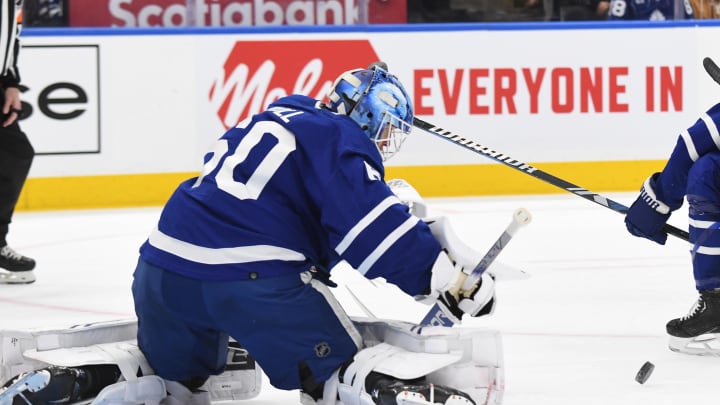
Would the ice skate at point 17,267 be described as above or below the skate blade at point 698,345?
below

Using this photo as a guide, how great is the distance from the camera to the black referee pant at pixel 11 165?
445 centimetres

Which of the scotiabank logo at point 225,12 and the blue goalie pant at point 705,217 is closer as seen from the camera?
the blue goalie pant at point 705,217

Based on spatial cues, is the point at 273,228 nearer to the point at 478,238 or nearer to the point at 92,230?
the point at 478,238

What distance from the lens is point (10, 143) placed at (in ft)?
14.6

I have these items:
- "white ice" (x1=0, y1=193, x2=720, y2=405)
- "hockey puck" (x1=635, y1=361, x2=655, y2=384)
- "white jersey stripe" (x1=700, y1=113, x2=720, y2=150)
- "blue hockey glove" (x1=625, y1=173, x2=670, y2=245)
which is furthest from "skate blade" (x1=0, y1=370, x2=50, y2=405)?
"white jersey stripe" (x1=700, y1=113, x2=720, y2=150)

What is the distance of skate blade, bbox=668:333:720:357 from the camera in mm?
3250

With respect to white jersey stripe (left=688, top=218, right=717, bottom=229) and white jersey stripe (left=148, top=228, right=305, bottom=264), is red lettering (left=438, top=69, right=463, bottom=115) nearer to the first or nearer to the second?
white jersey stripe (left=688, top=218, right=717, bottom=229)

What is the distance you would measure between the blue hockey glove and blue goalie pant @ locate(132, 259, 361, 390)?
1060 millimetres

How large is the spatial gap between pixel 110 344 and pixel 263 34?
3987mm

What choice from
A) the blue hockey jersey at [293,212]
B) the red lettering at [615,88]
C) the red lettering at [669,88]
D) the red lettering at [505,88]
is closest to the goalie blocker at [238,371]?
the blue hockey jersey at [293,212]

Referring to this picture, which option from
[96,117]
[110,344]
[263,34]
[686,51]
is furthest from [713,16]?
[110,344]

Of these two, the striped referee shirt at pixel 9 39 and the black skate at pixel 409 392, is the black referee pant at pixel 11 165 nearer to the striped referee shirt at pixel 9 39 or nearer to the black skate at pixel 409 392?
the striped referee shirt at pixel 9 39

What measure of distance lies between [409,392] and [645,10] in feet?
16.1

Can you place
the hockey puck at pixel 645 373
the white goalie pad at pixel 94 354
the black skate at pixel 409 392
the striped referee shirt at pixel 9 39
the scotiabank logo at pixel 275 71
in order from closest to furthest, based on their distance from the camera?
the black skate at pixel 409 392
the white goalie pad at pixel 94 354
the hockey puck at pixel 645 373
the striped referee shirt at pixel 9 39
the scotiabank logo at pixel 275 71
